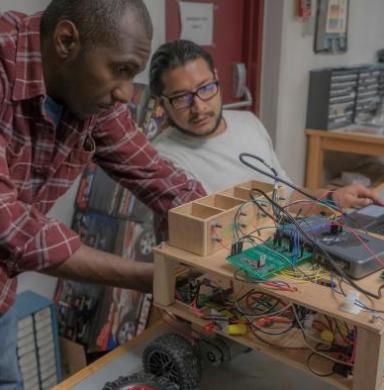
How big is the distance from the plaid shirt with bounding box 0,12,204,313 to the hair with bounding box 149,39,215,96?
17.0 inches

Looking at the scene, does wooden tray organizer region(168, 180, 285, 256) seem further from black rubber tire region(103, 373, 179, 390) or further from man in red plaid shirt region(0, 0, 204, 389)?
black rubber tire region(103, 373, 179, 390)

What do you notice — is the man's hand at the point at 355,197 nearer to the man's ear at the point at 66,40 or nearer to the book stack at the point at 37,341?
the man's ear at the point at 66,40

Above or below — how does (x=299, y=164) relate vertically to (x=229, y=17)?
below

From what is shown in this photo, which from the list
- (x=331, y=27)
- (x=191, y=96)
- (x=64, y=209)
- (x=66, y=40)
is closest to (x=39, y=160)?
(x=66, y=40)

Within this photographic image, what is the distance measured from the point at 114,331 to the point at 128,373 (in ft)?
3.31

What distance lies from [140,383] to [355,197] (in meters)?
0.70

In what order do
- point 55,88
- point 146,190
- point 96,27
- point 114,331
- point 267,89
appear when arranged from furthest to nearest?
point 267,89
point 114,331
point 146,190
point 55,88
point 96,27

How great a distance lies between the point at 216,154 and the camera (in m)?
1.62

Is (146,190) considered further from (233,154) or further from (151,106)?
(151,106)

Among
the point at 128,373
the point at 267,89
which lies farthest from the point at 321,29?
the point at 128,373

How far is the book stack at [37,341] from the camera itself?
5.68ft

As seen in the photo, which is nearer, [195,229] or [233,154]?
[195,229]

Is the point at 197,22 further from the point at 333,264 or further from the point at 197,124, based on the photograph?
the point at 333,264

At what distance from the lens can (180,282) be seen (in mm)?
932
